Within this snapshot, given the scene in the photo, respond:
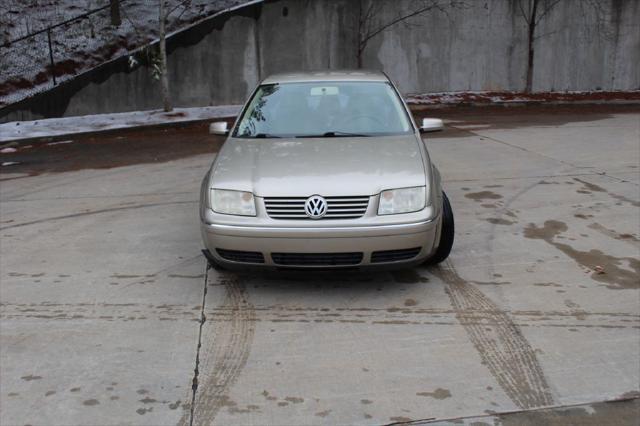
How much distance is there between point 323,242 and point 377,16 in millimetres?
14307

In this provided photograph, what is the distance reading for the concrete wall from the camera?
15320mm

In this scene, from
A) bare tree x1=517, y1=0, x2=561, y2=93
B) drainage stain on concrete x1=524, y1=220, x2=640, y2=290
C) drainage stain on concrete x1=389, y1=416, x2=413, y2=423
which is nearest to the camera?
drainage stain on concrete x1=389, y1=416, x2=413, y2=423

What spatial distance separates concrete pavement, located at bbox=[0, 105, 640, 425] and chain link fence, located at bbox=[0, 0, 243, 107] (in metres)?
9.68

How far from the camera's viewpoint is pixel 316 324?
4.11m

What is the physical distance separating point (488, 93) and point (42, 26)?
493 inches

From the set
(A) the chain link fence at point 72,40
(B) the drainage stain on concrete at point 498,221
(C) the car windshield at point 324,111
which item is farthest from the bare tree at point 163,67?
(B) the drainage stain on concrete at point 498,221

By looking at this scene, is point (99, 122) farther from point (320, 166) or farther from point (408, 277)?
point (408, 277)

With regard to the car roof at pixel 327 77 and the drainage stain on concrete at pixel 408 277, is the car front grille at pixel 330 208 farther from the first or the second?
the car roof at pixel 327 77

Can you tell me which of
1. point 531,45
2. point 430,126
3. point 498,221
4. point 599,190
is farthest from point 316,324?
point 531,45

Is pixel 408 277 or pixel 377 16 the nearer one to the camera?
pixel 408 277

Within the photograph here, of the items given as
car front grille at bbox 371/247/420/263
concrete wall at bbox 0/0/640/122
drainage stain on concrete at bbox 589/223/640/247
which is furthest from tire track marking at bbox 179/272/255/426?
concrete wall at bbox 0/0/640/122

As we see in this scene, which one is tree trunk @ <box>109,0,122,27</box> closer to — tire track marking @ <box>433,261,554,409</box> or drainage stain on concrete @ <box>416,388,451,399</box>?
tire track marking @ <box>433,261,554,409</box>

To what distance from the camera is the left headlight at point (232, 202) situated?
4.27m

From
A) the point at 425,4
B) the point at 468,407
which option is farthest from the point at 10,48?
the point at 468,407
